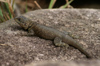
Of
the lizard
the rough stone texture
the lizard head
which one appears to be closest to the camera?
the rough stone texture

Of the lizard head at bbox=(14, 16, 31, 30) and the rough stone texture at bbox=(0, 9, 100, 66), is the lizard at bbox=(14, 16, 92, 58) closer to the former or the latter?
the lizard head at bbox=(14, 16, 31, 30)

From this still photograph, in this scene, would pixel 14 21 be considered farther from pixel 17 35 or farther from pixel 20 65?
pixel 20 65

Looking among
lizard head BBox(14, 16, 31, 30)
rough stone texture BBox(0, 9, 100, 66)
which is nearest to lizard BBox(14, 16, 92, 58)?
lizard head BBox(14, 16, 31, 30)

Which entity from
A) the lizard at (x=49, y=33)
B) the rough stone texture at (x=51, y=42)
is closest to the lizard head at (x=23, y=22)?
the lizard at (x=49, y=33)

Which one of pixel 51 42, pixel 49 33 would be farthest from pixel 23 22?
pixel 51 42

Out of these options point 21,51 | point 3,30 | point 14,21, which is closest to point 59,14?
point 14,21

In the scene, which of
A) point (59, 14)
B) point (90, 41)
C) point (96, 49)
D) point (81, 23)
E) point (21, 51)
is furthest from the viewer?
point (59, 14)

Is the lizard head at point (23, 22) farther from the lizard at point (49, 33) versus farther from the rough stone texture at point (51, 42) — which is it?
the rough stone texture at point (51, 42)
